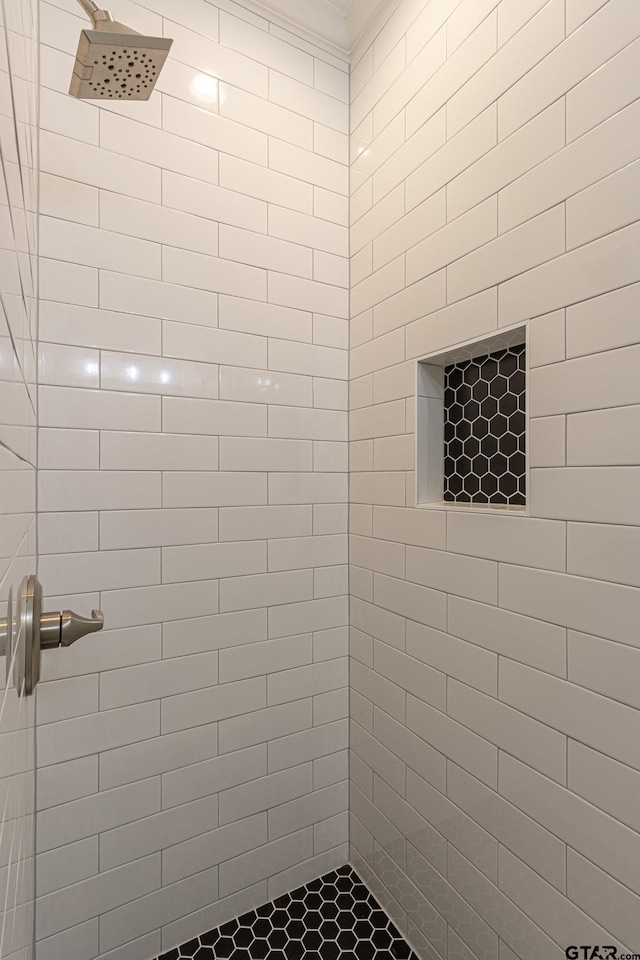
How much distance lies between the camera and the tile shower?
2.99 ft

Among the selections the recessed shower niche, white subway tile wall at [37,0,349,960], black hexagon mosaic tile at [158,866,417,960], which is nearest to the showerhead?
white subway tile wall at [37,0,349,960]

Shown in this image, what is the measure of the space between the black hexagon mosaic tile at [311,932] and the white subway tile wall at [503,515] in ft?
0.19

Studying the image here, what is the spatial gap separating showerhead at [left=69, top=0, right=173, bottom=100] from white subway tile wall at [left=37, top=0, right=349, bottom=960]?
34cm

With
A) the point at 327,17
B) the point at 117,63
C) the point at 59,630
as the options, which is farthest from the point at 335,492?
the point at 327,17

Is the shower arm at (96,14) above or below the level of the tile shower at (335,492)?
above

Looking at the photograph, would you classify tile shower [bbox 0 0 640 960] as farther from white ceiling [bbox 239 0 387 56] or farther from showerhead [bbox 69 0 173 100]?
showerhead [bbox 69 0 173 100]

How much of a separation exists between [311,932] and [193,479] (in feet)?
4.32

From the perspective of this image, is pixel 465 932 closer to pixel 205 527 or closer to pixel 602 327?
pixel 205 527

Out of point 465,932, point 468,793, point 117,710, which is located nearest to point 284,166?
point 117,710

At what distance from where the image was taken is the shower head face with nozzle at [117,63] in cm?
82

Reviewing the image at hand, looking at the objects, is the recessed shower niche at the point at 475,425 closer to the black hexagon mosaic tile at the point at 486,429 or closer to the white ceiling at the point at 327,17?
the black hexagon mosaic tile at the point at 486,429

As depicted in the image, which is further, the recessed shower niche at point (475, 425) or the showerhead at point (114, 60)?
the recessed shower niche at point (475, 425)

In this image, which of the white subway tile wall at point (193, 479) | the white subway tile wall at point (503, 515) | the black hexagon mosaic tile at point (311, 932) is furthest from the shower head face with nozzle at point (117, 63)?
the black hexagon mosaic tile at point (311, 932)

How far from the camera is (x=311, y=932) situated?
1.40m
